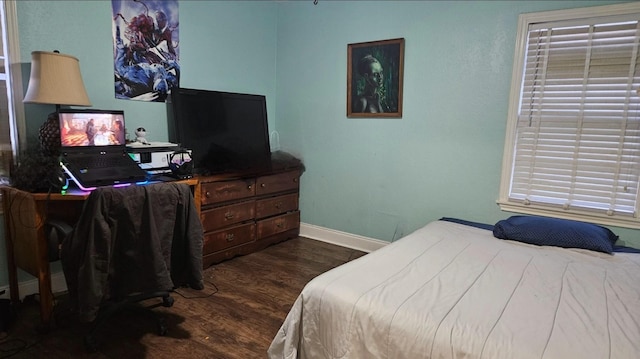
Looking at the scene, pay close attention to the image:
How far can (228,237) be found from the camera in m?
3.24

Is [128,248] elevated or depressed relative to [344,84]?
depressed

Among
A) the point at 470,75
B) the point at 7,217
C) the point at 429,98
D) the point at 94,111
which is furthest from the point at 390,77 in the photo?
the point at 7,217

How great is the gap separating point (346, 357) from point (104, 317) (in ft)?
4.54

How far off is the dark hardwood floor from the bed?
0.53 meters

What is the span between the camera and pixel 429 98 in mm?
3252

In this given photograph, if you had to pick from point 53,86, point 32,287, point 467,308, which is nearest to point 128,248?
point 53,86

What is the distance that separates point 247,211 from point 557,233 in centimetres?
240

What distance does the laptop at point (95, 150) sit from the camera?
2205 mm

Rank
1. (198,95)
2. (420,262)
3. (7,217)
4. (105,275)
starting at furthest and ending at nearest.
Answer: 1. (198,95)
2. (7,217)
3. (420,262)
4. (105,275)

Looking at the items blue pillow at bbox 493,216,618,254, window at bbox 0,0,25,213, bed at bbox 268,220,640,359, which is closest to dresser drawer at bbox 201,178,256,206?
window at bbox 0,0,25,213

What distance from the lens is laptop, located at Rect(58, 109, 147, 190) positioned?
2205 millimetres

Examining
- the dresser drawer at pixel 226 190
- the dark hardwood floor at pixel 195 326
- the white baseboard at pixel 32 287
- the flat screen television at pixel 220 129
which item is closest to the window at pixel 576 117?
the dark hardwood floor at pixel 195 326

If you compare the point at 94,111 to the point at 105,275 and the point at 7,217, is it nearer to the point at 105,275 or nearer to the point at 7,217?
the point at 7,217

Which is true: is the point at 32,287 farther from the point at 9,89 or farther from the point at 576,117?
the point at 576,117
